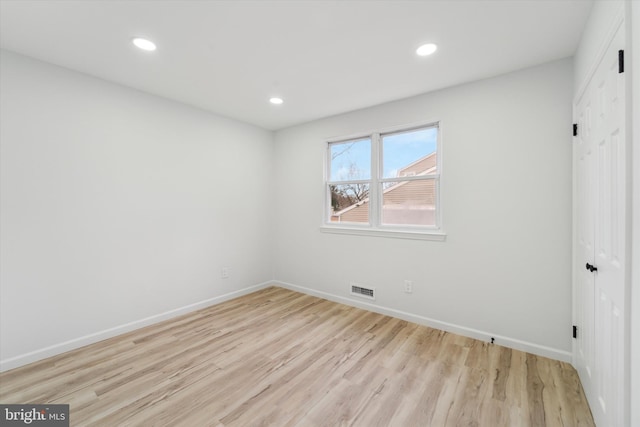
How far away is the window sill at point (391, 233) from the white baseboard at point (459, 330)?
0.89 metres

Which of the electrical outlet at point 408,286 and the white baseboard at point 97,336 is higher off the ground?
the electrical outlet at point 408,286

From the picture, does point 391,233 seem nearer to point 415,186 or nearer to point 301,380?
point 415,186

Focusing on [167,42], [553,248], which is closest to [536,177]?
[553,248]

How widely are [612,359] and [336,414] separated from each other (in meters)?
1.53

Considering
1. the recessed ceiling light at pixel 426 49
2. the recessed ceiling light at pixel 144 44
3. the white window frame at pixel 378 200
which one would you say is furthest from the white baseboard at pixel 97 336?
the recessed ceiling light at pixel 426 49

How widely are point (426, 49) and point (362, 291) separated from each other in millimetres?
2728

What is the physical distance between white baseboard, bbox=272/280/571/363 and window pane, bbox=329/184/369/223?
3.62 feet

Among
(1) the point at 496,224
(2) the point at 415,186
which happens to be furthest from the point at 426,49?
(1) the point at 496,224

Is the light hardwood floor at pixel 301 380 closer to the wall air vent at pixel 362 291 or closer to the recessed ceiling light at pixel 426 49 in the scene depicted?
the wall air vent at pixel 362 291

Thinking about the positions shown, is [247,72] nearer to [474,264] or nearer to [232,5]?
[232,5]

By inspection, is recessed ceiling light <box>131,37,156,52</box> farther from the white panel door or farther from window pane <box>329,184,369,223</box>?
the white panel door

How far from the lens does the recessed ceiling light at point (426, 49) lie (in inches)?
82.6

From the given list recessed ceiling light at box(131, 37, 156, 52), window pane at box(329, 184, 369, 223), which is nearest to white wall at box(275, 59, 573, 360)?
window pane at box(329, 184, 369, 223)

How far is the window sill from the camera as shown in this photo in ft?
9.50
